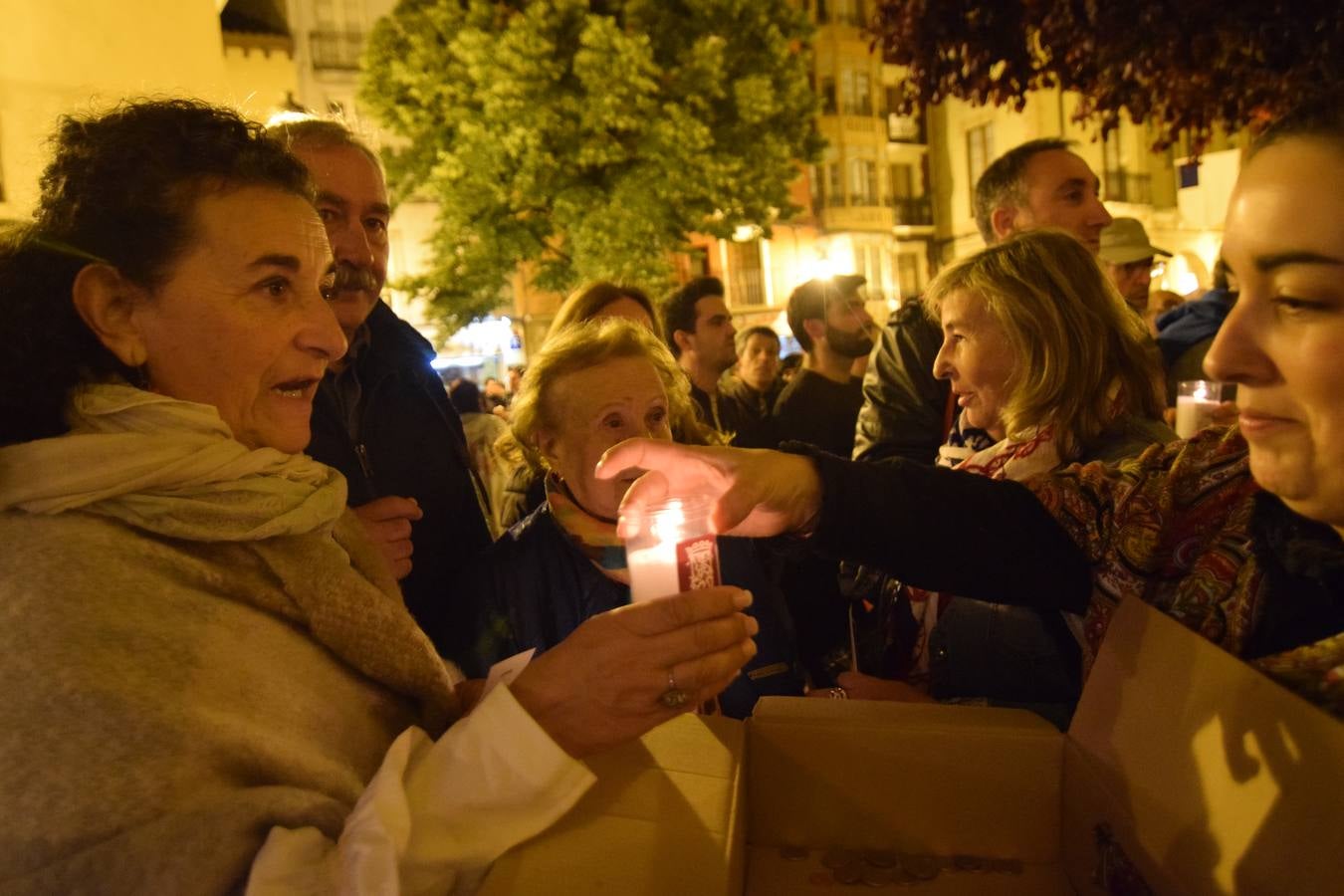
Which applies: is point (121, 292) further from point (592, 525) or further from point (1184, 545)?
point (1184, 545)

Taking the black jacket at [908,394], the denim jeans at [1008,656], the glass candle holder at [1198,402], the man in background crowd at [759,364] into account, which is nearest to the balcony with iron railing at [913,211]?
the man in background crowd at [759,364]

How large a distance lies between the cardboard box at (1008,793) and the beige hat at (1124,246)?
411 cm

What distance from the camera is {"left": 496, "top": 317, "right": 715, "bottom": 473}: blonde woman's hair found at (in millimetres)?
2812

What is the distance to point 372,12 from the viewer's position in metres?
21.8

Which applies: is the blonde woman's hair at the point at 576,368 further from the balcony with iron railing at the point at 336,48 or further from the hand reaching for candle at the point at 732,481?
the balcony with iron railing at the point at 336,48

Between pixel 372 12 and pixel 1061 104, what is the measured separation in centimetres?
1851

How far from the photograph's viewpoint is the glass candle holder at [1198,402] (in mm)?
2896

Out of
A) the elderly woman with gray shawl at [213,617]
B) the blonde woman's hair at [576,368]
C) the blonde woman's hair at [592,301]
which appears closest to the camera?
the elderly woman with gray shawl at [213,617]

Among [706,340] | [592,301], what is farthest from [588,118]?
[592,301]

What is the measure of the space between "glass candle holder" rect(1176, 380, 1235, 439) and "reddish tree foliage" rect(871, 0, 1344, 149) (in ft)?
3.02

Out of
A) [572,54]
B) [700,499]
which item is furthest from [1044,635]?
[572,54]

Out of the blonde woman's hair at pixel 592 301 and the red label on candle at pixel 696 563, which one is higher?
the blonde woman's hair at pixel 592 301

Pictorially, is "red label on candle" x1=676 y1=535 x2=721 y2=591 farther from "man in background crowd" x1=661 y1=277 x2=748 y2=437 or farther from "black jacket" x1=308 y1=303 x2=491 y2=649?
"man in background crowd" x1=661 y1=277 x2=748 y2=437

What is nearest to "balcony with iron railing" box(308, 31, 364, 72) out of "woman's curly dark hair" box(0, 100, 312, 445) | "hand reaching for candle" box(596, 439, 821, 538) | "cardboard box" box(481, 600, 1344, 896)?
"woman's curly dark hair" box(0, 100, 312, 445)
